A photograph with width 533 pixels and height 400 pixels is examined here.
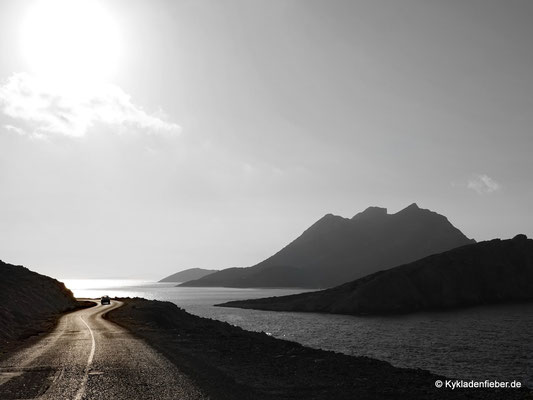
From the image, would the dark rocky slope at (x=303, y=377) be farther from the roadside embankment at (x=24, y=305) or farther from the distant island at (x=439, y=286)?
the distant island at (x=439, y=286)

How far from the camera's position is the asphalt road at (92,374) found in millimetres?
15480

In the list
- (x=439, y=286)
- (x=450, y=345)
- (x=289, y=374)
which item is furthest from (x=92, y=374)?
(x=439, y=286)

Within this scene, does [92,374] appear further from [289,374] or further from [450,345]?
[450,345]

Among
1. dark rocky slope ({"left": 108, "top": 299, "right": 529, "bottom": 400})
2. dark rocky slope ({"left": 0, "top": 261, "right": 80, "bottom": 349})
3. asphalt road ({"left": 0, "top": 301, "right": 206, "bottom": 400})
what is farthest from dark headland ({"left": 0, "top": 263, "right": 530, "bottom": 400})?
asphalt road ({"left": 0, "top": 301, "right": 206, "bottom": 400})

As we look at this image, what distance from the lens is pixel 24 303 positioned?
58.6m

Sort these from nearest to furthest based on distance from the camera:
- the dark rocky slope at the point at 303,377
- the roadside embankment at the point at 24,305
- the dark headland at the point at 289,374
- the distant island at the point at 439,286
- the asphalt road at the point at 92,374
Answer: the asphalt road at the point at 92,374, the dark rocky slope at the point at 303,377, the dark headland at the point at 289,374, the roadside embankment at the point at 24,305, the distant island at the point at 439,286

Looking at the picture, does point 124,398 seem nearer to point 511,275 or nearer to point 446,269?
point 446,269

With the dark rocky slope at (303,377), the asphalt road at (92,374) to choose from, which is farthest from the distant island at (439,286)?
the asphalt road at (92,374)

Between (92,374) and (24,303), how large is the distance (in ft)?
159

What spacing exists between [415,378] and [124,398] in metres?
15.4

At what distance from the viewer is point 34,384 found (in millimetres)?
16766

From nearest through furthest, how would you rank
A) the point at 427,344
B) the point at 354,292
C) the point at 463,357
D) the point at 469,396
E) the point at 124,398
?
the point at 124,398 → the point at 469,396 → the point at 463,357 → the point at 427,344 → the point at 354,292

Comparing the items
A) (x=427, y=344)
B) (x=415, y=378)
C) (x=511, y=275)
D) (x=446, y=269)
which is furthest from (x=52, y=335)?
(x=511, y=275)

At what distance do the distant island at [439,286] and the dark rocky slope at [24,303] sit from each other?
71352 millimetres
